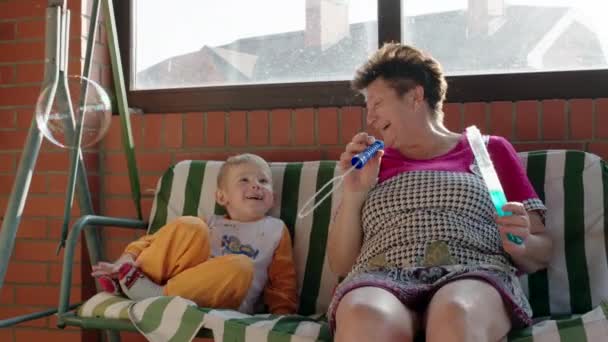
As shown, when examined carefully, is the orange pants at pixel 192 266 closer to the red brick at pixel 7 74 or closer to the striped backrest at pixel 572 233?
the striped backrest at pixel 572 233

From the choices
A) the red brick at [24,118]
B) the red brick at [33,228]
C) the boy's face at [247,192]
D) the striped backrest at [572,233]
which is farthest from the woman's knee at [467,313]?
the red brick at [24,118]

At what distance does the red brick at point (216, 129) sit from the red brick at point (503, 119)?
839mm

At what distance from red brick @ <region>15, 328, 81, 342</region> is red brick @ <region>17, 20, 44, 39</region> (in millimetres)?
987

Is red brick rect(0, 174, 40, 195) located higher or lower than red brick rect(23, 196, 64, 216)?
higher

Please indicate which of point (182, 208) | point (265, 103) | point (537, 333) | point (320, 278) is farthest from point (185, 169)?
point (537, 333)

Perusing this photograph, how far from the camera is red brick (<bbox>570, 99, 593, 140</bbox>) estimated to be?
201 centimetres

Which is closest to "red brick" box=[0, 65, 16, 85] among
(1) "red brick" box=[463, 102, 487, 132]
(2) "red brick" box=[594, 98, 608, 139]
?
(1) "red brick" box=[463, 102, 487, 132]

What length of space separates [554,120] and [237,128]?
3.16 ft

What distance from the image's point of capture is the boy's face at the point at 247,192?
1916 millimetres

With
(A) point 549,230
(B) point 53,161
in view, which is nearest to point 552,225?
(A) point 549,230

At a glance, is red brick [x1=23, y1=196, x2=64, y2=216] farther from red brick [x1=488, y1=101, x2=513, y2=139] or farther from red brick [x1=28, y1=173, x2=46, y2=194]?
red brick [x1=488, y1=101, x2=513, y2=139]

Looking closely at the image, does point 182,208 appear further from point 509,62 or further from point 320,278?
point 509,62

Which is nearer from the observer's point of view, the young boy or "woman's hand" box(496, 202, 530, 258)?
"woman's hand" box(496, 202, 530, 258)

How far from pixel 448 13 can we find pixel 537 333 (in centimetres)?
122
